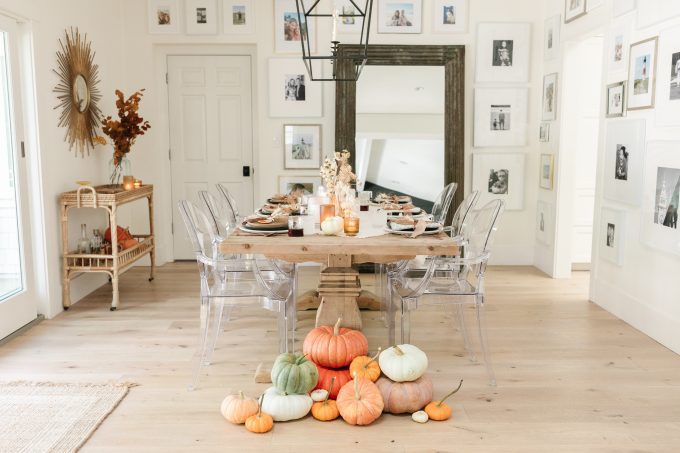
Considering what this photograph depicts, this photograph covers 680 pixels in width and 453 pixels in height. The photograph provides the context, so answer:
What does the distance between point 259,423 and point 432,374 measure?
1140 millimetres

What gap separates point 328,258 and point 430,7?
12.4ft

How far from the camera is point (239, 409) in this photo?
9.50ft

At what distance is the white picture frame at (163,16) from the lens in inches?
246

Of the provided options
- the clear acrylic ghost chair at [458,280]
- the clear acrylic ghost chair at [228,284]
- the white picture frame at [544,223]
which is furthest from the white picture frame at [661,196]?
the clear acrylic ghost chair at [228,284]

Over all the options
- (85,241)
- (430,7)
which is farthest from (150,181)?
(430,7)

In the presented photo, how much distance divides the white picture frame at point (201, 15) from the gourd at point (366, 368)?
14.1 feet

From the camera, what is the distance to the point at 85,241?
16.2ft

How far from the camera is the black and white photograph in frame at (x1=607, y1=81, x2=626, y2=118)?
4688 mm

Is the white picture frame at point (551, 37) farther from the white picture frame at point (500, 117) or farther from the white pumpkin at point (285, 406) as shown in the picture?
the white pumpkin at point (285, 406)

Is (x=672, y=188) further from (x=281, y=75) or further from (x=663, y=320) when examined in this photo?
(x=281, y=75)

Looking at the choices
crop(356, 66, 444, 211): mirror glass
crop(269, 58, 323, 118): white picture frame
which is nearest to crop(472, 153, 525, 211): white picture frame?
crop(356, 66, 444, 211): mirror glass

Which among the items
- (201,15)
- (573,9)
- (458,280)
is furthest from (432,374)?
(201,15)

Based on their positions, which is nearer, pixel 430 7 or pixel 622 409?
pixel 622 409

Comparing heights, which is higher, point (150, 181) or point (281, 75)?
point (281, 75)
